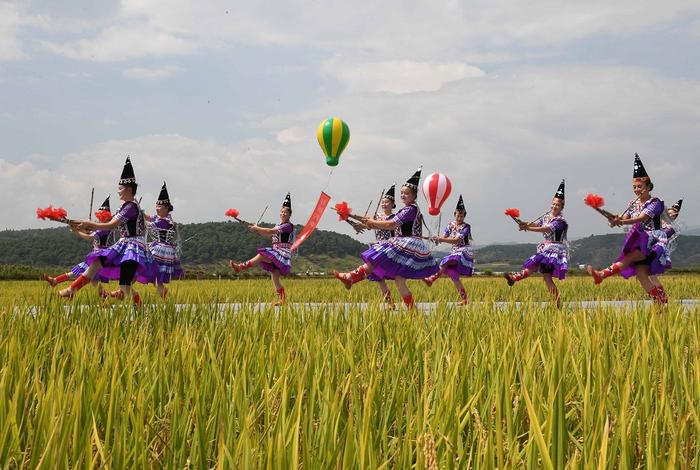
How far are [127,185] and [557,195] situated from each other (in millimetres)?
5856

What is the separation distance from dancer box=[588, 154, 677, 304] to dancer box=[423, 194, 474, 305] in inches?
120

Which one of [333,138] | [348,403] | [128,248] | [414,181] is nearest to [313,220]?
[333,138]

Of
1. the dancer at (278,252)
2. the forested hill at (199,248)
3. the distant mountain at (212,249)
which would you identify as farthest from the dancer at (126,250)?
the forested hill at (199,248)

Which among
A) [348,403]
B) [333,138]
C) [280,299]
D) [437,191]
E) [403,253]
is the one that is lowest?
[348,403]

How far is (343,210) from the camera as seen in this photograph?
6.91 m

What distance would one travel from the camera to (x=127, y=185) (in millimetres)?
6836

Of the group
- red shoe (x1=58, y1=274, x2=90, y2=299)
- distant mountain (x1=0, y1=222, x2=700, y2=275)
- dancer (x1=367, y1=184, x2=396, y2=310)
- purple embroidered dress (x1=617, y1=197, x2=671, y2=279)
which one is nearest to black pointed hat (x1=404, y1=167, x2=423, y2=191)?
dancer (x1=367, y1=184, x2=396, y2=310)

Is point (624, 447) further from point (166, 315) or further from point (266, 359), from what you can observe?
point (166, 315)

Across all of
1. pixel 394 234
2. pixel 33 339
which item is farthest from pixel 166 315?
pixel 394 234

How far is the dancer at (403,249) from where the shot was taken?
6.83 meters

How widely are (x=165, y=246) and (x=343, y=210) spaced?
3.31 meters

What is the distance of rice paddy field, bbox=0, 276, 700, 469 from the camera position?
1427 mm

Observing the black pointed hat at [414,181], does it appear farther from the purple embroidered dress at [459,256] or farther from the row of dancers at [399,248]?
the purple embroidered dress at [459,256]

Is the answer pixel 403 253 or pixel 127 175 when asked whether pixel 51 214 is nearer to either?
pixel 127 175
